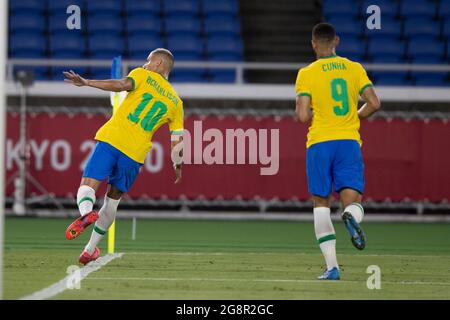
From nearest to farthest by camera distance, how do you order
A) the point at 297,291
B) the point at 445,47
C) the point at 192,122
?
the point at 297,291 → the point at 192,122 → the point at 445,47

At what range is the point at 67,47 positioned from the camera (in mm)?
21562

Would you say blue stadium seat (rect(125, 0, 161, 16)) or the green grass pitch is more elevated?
blue stadium seat (rect(125, 0, 161, 16))

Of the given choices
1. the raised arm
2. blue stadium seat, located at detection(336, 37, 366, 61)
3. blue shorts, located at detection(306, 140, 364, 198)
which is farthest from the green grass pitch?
blue stadium seat, located at detection(336, 37, 366, 61)

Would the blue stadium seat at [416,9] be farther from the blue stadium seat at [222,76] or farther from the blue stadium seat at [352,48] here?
the blue stadium seat at [222,76]

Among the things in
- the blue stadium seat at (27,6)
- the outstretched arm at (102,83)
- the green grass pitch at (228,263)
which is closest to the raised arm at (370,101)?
the green grass pitch at (228,263)

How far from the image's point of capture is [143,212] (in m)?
19.8

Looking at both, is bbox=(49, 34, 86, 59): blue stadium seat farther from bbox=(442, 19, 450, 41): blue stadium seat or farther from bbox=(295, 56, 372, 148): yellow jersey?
bbox=(295, 56, 372, 148): yellow jersey

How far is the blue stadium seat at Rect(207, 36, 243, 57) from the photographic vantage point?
850 inches

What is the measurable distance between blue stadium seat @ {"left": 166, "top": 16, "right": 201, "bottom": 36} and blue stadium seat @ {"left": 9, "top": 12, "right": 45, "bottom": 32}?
2.60 metres

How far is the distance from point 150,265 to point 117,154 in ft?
3.76

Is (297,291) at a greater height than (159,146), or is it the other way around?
(159,146)

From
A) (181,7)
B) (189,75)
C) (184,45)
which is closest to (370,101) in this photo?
(189,75)
